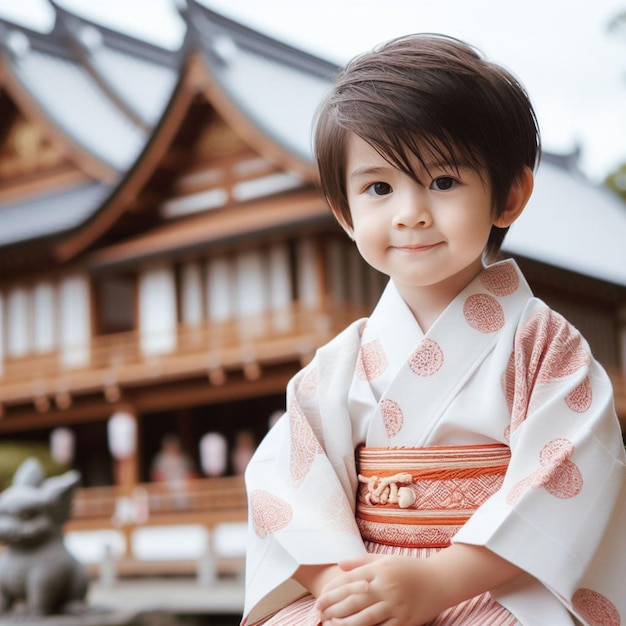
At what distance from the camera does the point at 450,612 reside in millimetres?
1551

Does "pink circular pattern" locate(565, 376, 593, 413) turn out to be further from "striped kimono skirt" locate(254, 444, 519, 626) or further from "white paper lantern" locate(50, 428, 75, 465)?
"white paper lantern" locate(50, 428, 75, 465)

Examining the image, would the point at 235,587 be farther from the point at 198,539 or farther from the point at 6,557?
the point at 6,557

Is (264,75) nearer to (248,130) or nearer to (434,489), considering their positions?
(248,130)

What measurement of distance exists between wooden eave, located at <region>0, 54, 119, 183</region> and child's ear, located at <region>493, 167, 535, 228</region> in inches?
550

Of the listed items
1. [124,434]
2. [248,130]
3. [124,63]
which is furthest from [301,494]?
[124,63]

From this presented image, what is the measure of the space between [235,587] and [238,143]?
5390 mm

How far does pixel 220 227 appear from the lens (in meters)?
12.4

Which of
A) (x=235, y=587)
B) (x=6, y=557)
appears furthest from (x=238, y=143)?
(x=6, y=557)

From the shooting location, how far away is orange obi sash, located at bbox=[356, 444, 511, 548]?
1625mm

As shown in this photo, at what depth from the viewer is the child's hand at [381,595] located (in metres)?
1.41

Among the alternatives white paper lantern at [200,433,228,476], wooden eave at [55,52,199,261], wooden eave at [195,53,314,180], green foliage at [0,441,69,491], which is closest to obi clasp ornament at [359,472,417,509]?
wooden eave at [195,53,314,180]

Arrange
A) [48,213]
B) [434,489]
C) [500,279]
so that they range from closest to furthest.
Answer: [434,489]
[500,279]
[48,213]

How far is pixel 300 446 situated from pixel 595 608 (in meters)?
0.53

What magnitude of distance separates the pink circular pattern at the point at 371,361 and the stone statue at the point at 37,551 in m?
4.34
